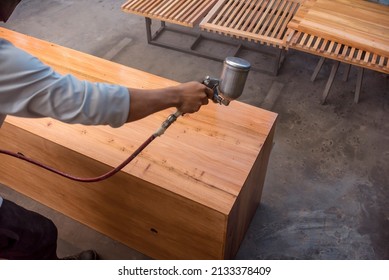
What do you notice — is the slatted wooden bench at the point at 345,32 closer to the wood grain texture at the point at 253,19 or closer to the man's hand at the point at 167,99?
the wood grain texture at the point at 253,19

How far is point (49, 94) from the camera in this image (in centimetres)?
106

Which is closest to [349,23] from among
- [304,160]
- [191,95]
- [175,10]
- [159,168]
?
[304,160]

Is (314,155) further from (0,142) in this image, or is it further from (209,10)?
(0,142)

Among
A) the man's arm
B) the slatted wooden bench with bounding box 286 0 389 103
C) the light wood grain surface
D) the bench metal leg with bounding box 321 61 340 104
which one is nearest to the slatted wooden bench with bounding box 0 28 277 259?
the man's arm

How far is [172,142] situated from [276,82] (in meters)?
1.80

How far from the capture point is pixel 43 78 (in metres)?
Result: 1.05

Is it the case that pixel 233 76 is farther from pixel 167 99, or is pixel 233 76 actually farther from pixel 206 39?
pixel 206 39

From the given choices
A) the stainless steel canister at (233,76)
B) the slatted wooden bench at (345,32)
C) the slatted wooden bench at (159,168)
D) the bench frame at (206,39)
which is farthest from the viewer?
the bench frame at (206,39)

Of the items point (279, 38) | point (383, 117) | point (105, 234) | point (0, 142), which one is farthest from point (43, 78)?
point (383, 117)

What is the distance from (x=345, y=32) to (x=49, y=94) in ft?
7.59

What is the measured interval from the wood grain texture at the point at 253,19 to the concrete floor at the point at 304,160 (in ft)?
1.54

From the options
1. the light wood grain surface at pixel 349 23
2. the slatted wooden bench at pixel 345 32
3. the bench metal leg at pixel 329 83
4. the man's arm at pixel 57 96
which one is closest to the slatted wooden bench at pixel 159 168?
the man's arm at pixel 57 96

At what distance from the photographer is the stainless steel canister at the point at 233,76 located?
137 cm

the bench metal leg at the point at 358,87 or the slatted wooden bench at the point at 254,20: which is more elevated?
the slatted wooden bench at the point at 254,20
